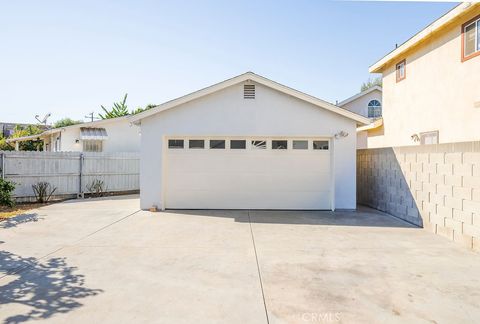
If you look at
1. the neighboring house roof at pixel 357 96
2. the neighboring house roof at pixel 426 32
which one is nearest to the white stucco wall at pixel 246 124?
the neighboring house roof at pixel 426 32

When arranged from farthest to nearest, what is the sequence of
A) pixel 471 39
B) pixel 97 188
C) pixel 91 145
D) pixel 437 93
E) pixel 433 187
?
pixel 91 145 < pixel 97 188 < pixel 437 93 < pixel 471 39 < pixel 433 187

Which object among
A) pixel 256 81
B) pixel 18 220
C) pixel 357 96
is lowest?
pixel 18 220

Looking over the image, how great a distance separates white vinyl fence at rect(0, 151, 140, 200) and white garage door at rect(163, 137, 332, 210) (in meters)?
5.27

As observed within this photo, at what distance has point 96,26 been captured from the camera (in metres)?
9.50

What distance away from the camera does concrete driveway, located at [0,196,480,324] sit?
3.34 m

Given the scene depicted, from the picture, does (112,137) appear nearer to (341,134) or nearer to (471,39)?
(341,134)

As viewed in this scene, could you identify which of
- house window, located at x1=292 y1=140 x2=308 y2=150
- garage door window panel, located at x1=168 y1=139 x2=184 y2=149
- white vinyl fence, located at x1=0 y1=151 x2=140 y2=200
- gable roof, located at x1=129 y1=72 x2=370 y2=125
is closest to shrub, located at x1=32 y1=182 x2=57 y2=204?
white vinyl fence, located at x1=0 y1=151 x2=140 y2=200

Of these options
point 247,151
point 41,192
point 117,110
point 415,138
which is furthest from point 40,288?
point 117,110

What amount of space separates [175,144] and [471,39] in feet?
31.5

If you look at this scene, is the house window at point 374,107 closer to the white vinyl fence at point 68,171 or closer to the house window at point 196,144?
the house window at point 196,144

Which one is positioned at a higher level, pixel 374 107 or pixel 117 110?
pixel 117 110

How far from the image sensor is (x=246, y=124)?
9742 mm

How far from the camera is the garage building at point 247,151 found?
9.70 metres

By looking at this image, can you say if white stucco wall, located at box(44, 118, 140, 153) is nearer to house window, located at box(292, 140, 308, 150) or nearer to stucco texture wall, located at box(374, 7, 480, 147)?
house window, located at box(292, 140, 308, 150)
